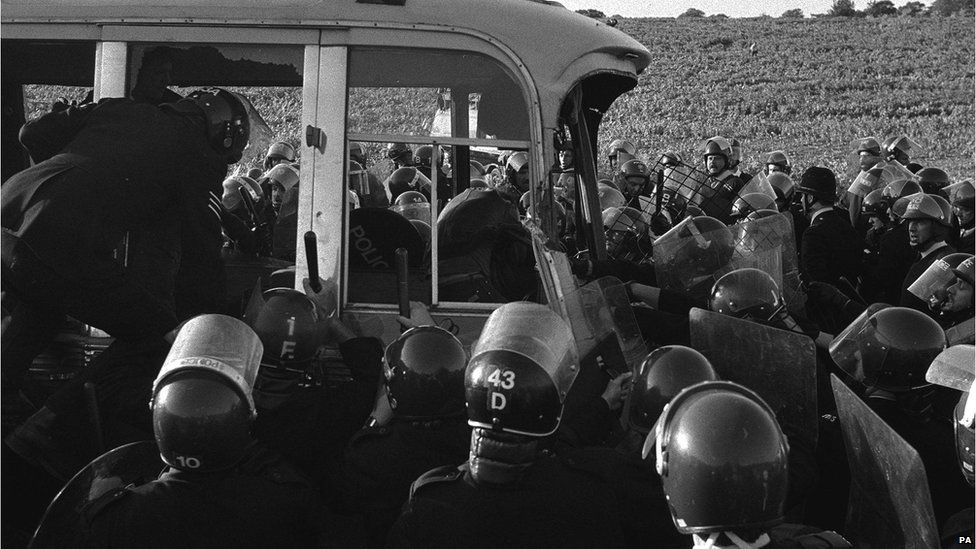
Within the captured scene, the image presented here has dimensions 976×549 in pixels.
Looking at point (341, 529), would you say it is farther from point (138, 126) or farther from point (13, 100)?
point (13, 100)

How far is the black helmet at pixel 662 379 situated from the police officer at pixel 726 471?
1.06 meters

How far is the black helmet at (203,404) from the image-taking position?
3.31 m

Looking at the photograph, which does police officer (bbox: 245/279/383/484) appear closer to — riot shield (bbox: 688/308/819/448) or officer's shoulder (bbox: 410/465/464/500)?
officer's shoulder (bbox: 410/465/464/500)

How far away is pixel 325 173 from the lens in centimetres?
483

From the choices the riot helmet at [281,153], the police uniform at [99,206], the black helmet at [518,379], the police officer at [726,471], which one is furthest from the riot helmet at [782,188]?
the police officer at [726,471]

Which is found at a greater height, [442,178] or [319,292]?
[442,178]

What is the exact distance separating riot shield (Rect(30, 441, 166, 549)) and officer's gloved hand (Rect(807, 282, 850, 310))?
13.9ft

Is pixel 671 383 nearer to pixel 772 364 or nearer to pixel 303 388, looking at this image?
pixel 772 364

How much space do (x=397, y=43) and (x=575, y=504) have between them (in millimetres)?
2505

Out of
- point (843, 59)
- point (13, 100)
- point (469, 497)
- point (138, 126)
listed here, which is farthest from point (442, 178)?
point (843, 59)

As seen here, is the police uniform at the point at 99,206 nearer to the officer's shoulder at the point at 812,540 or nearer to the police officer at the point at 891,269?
the officer's shoulder at the point at 812,540

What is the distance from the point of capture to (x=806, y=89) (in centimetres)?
4159

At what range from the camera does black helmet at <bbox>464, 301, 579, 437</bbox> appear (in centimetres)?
319

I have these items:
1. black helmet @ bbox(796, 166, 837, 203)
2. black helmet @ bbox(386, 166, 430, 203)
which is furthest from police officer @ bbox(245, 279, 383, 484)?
black helmet @ bbox(796, 166, 837, 203)
